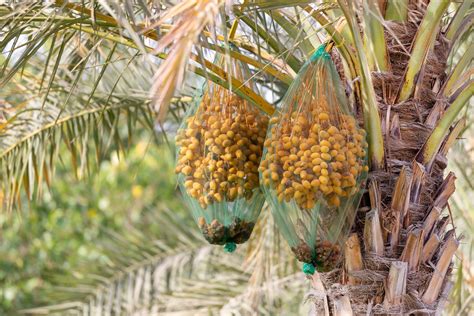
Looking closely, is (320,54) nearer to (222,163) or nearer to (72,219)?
(222,163)

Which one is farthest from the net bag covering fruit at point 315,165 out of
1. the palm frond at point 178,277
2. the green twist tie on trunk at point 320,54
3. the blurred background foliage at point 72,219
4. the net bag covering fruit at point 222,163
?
the blurred background foliage at point 72,219

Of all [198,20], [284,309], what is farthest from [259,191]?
[284,309]

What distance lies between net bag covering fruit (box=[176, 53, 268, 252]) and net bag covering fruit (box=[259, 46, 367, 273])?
142 millimetres

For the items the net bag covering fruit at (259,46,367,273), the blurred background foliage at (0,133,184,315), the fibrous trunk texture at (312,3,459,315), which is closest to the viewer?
the net bag covering fruit at (259,46,367,273)

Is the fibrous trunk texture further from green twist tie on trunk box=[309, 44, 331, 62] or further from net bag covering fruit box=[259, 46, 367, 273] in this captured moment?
green twist tie on trunk box=[309, 44, 331, 62]

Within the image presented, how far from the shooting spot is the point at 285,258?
5.21 metres

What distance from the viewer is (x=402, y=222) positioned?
2602mm

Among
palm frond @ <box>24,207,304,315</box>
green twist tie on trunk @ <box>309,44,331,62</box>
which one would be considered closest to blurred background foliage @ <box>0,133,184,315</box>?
palm frond @ <box>24,207,304,315</box>

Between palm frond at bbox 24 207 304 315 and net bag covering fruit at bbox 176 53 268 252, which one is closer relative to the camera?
net bag covering fruit at bbox 176 53 268 252

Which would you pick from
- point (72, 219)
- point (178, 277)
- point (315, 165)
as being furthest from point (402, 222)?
point (72, 219)

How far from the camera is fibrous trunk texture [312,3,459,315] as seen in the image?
2.57m

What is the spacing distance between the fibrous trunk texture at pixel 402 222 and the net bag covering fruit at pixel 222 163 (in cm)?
33

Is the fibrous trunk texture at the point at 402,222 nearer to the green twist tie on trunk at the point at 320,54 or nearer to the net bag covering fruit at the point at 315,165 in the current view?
the net bag covering fruit at the point at 315,165

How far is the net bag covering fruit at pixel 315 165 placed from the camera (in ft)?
7.48
